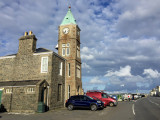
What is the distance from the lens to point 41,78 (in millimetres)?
19891

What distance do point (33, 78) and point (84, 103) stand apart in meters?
7.62

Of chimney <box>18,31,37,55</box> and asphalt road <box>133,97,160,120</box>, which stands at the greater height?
chimney <box>18,31,37,55</box>

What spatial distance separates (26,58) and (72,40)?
10030 millimetres

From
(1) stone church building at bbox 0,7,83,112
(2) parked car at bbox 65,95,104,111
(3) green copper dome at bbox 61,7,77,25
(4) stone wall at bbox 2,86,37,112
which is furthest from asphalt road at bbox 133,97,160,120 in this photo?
(3) green copper dome at bbox 61,7,77,25

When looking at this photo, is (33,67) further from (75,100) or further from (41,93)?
(75,100)

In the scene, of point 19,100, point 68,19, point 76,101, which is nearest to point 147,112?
point 76,101

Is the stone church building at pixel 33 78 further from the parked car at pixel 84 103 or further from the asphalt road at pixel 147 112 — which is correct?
the asphalt road at pixel 147 112

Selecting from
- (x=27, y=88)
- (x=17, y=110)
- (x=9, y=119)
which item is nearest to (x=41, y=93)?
(x=27, y=88)

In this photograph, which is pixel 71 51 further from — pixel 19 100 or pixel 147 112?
pixel 147 112

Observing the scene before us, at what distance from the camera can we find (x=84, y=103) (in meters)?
17.8

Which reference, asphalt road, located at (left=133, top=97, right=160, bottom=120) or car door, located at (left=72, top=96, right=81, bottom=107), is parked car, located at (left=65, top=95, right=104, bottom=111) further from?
asphalt road, located at (left=133, top=97, right=160, bottom=120)

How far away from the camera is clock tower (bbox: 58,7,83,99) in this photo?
26.2 metres

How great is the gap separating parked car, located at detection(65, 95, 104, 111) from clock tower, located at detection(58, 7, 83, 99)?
6812mm

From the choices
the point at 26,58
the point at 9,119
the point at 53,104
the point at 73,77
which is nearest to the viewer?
the point at 9,119
